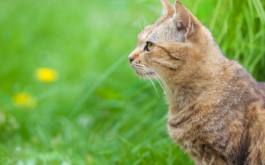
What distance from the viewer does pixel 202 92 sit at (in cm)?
165

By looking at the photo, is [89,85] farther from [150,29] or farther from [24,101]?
[150,29]

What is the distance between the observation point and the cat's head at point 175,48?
1.65 meters

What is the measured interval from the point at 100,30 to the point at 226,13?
209 cm

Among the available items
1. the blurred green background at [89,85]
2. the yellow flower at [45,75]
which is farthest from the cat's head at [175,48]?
the yellow flower at [45,75]

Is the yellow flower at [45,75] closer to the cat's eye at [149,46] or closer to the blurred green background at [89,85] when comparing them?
the blurred green background at [89,85]

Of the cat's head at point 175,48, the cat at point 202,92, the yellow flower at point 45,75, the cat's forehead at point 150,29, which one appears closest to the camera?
the cat at point 202,92

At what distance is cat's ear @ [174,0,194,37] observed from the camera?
1.57 meters

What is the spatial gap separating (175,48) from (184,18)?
17 cm

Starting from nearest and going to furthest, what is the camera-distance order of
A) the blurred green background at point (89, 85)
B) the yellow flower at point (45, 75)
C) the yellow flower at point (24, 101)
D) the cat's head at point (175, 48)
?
the cat's head at point (175, 48) → the blurred green background at point (89, 85) → the yellow flower at point (24, 101) → the yellow flower at point (45, 75)

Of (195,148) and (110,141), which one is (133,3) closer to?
(110,141)

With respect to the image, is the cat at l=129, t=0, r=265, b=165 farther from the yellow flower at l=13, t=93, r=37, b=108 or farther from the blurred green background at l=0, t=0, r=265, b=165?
the yellow flower at l=13, t=93, r=37, b=108

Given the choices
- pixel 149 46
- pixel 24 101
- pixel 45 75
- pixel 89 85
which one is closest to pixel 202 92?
pixel 149 46

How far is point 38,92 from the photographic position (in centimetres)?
296

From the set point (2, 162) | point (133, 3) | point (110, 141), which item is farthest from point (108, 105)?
point (2, 162)
